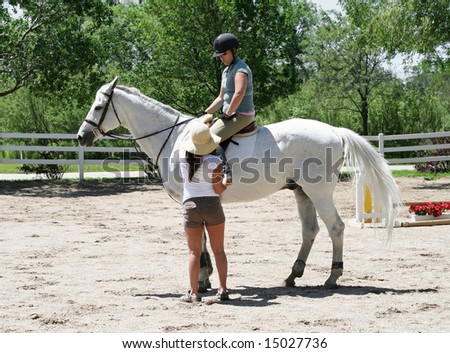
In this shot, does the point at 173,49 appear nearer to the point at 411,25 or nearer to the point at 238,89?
the point at 411,25

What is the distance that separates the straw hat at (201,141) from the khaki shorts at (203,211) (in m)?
0.47

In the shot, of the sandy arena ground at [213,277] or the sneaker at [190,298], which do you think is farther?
the sneaker at [190,298]

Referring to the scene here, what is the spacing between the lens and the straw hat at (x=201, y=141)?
7.21 meters

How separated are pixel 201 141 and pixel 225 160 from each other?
54cm

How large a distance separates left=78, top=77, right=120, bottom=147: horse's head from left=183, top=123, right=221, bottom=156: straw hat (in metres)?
1.44

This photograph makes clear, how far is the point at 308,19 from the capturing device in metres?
53.9

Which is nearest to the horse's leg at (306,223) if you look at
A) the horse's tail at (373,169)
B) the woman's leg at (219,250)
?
the horse's tail at (373,169)

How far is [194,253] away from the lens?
24.3ft

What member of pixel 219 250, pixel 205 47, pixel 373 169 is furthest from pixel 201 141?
pixel 205 47

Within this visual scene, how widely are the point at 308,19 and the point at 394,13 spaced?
106 ft

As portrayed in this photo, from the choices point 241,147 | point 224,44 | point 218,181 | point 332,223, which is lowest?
point 332,223

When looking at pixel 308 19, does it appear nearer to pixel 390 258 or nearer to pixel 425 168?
pixel 425 168

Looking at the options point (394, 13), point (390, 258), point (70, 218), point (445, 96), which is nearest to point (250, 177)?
point (390, 258)

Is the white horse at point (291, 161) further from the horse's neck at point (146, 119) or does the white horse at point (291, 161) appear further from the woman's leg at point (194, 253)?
the woman's leg at point (194, 253)
